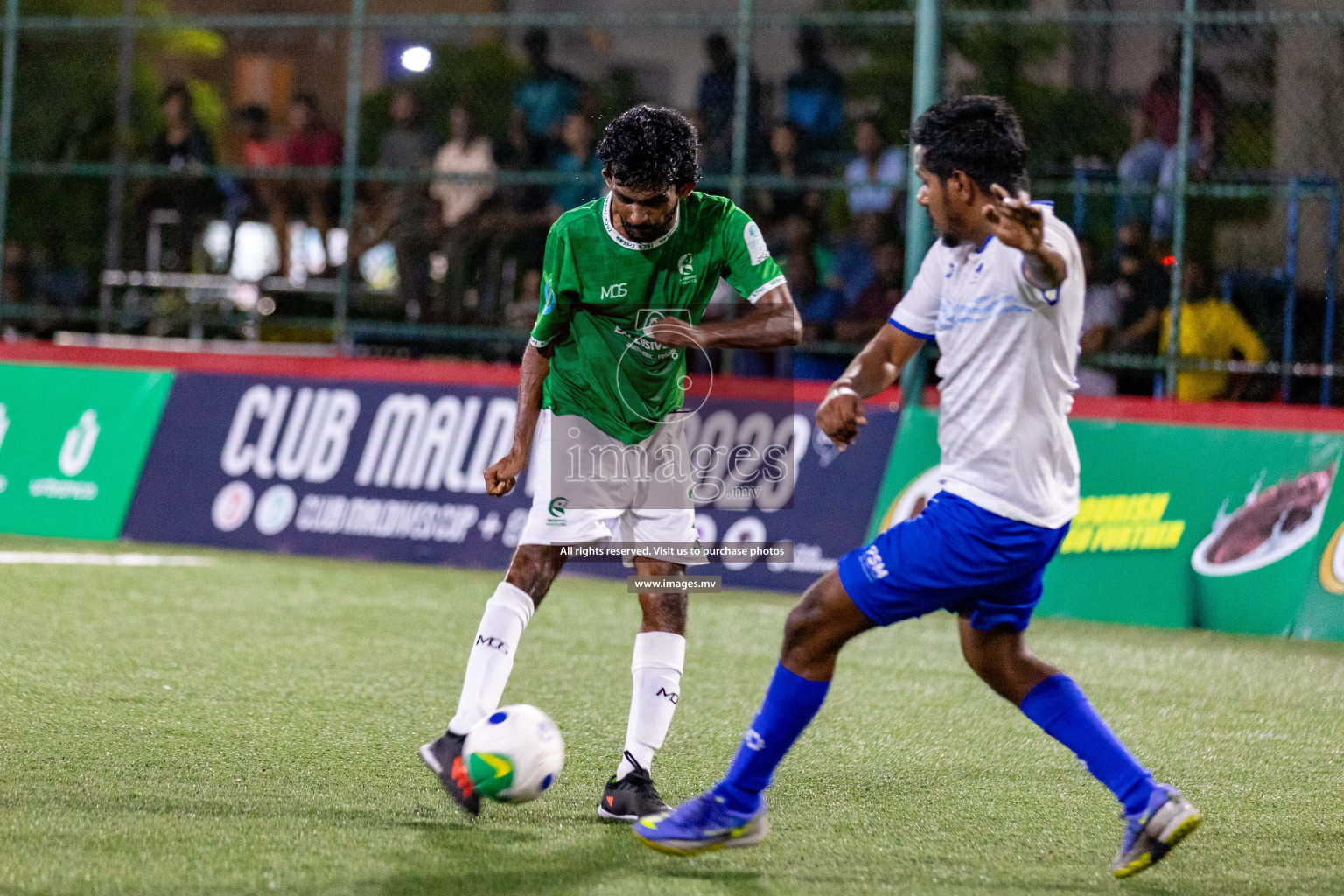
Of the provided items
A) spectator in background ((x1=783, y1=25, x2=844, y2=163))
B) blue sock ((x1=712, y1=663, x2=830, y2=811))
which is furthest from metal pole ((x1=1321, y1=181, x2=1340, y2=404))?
blue sock ((x1=712, y1=663, x2=830, y2=811))

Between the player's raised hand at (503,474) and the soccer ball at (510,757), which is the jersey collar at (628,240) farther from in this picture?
the soccer ball at (510,757)

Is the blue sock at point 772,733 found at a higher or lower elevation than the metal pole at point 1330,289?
lower

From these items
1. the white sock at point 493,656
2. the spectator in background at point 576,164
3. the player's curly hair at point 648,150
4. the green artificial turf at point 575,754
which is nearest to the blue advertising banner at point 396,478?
the green artificial turf at point 575,754

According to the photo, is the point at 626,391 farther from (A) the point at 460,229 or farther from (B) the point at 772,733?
(A) the point at 460,229

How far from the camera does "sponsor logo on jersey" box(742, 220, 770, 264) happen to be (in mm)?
4785

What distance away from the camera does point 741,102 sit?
36.7 feet

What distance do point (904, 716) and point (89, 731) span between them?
3.00m

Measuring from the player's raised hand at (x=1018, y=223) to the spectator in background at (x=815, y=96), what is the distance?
8540 millimetres

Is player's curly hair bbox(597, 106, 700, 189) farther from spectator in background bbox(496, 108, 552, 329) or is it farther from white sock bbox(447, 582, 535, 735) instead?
spectator in background bbox(496, 108, 552, 329)

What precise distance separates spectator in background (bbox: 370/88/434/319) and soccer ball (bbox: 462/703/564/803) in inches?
328

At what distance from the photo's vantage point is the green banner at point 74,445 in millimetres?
11008

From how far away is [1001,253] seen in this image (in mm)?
3912

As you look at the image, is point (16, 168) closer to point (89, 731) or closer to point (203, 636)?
point (203, 636)

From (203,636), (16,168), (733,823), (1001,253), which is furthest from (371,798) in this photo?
(16,168)
